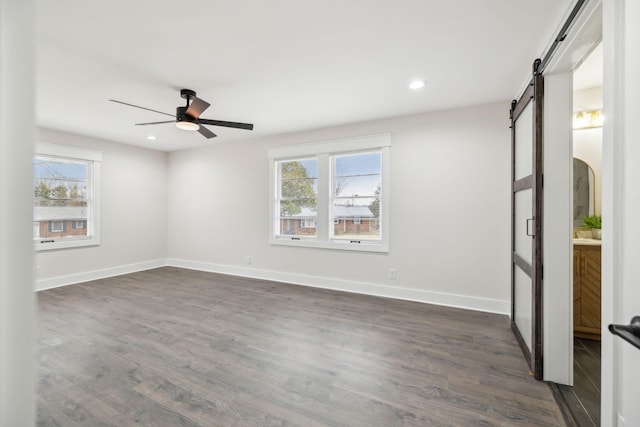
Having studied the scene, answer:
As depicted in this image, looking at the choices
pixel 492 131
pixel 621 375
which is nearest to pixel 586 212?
pixel 492 131

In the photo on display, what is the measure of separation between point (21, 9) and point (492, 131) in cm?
414

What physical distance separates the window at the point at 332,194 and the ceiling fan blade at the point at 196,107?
2053 millimetres

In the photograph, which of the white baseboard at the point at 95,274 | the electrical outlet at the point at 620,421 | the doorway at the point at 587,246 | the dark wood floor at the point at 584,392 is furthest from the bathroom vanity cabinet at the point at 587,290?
the white baseboard at the point at 95,274

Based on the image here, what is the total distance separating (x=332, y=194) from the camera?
4.68 m

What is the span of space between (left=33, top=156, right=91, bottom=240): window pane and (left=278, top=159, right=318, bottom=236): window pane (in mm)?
3604

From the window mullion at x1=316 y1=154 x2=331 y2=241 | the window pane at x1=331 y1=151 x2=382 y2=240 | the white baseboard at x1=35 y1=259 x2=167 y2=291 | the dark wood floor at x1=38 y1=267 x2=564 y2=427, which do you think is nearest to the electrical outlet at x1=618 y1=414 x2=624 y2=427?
the dark wood floor at x1=38 y1=267 x2=564 y2=427

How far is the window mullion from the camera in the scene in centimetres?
466

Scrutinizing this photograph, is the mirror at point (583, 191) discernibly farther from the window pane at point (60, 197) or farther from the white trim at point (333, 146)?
the window pane at point (60, 197)

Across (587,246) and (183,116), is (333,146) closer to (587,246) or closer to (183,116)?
(183,116)

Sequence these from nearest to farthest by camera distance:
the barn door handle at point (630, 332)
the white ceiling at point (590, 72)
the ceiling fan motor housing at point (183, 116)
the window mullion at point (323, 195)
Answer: the barn door handle at point (630, 332) → the white ceiling at point (590, 72) → the ceiling fan motor housing at point (183, 116) → the window mullion at point (323, 195)

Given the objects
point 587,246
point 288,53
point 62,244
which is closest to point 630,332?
point 587,246

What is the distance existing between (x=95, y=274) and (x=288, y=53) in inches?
211

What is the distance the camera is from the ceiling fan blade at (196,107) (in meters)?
2.83

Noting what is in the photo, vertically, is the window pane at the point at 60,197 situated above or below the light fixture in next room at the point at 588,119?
below
